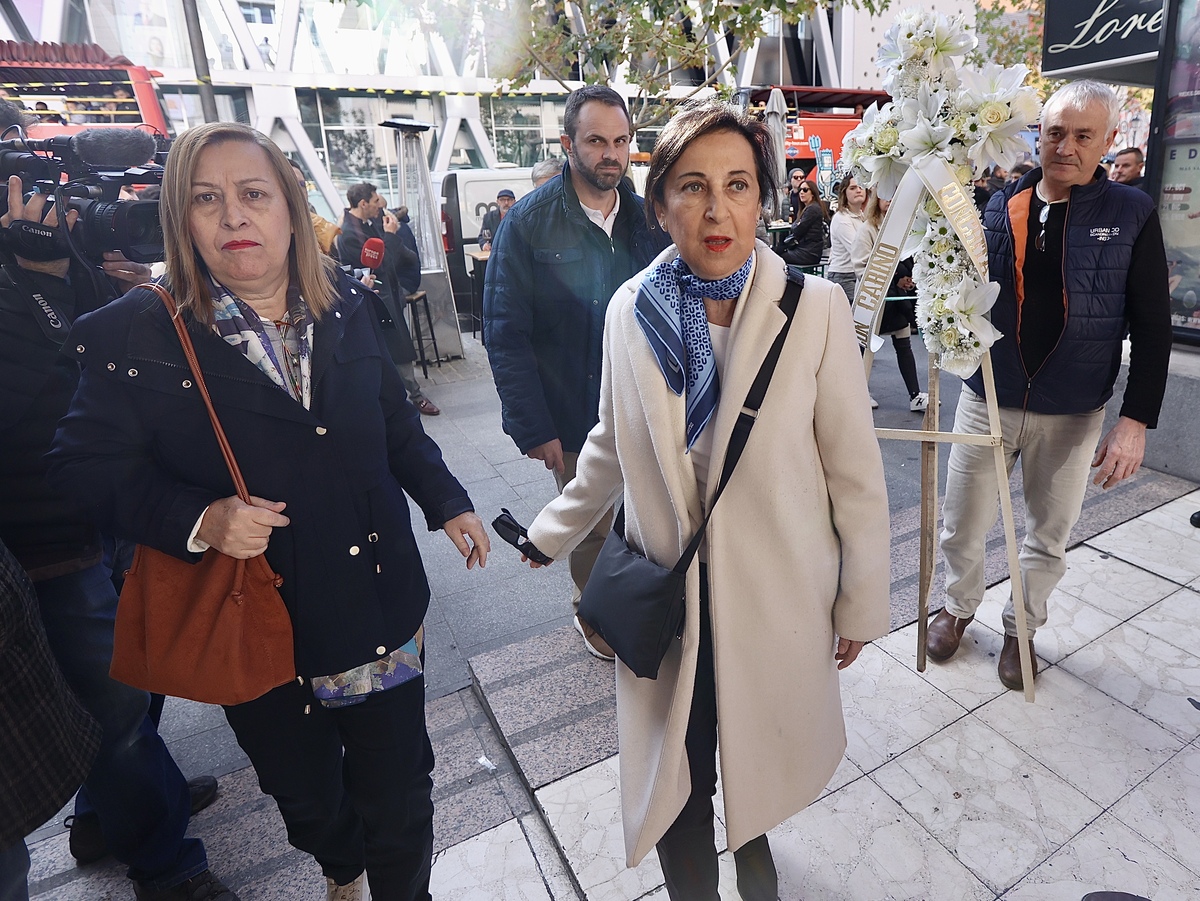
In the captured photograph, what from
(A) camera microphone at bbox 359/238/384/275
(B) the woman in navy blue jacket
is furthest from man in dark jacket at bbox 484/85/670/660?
(A) camera microphone at bbox 359/238/384/275

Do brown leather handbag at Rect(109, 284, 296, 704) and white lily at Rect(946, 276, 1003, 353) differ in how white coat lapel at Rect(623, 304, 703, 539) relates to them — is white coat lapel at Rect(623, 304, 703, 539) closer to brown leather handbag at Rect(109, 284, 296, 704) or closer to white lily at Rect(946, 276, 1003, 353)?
brown leather handbag at Rect(109, 284, 296, 704)

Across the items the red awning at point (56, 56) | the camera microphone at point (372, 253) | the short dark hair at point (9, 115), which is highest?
the red awning at point (56, 56)

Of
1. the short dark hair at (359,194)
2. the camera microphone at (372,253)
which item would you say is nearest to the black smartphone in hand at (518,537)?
the camera microphone at (372,253)

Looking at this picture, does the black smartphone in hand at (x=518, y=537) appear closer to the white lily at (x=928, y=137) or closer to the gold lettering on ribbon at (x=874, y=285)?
the gold lettering on ribbon at (x=874, y=285)

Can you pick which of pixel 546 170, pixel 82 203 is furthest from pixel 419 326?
pixel 82 203

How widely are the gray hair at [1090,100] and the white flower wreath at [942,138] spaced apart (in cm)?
36

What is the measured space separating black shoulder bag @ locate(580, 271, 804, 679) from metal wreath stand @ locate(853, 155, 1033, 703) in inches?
37.0

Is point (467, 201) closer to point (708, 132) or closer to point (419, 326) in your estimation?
point (419, 326)

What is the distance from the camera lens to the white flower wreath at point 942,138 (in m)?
2.14

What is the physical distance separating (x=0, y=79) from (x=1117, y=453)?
17.1 metres

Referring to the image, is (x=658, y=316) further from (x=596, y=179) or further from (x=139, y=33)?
(x=139, y=33)

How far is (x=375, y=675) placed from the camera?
5.60ft

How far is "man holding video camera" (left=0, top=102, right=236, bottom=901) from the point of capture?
1823mm

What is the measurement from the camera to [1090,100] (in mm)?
2357
